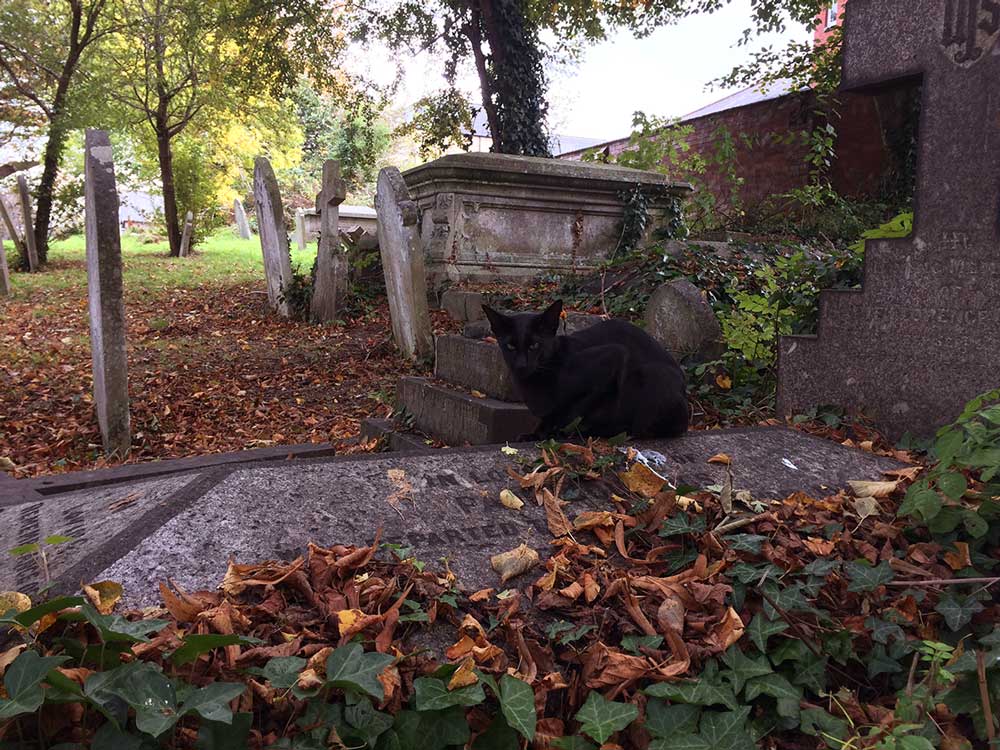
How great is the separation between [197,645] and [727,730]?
111cm

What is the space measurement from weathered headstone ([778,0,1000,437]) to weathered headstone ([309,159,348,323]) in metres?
6.54

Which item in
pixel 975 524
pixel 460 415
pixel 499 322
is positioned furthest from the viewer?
pixel 460 415

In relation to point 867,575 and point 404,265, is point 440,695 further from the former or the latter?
point 404,265

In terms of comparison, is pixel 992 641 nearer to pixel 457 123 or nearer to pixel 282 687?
pixel 282 687

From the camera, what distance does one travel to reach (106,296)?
16.1 feet

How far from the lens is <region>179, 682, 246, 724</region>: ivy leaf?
134cm

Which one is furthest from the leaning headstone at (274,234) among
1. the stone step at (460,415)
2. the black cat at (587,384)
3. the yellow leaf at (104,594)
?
the yellow leaf at (104,594)

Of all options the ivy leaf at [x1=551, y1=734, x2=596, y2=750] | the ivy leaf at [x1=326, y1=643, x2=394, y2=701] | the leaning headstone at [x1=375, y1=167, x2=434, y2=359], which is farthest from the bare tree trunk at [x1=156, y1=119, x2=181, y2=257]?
the ivy leaf at [x1=551, y1=734, x2=596, y2=750]

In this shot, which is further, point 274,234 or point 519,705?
point 274,234

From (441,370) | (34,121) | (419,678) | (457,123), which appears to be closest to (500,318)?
(441,370)

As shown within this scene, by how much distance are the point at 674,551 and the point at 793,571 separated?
34 cm

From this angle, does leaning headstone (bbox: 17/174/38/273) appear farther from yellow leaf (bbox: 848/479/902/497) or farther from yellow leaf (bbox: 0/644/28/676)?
yellow leaf (bbox: 848/479/902/497)

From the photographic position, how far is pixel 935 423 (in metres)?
3.39

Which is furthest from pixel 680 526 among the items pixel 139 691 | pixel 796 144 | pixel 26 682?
pixel 796 144
